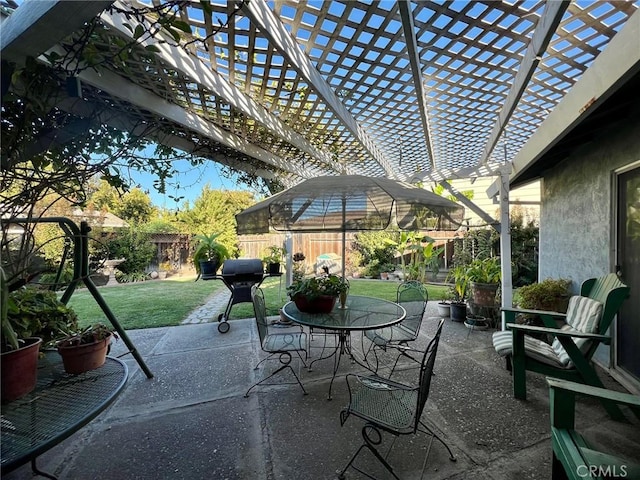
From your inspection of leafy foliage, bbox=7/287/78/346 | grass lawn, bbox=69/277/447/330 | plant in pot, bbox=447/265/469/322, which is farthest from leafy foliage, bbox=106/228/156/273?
plant in pot, bbox=447/265/469/322

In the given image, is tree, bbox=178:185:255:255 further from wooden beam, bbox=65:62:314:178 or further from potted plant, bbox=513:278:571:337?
potted plant, bbox=513:278:571:337

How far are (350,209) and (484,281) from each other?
10.7 feet

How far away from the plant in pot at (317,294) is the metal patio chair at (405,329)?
0.68 meters

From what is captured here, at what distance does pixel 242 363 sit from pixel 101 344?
6.55 ft

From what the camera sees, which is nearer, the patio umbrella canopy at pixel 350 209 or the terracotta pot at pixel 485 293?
the patio umbrella canopy at pixel 350 209

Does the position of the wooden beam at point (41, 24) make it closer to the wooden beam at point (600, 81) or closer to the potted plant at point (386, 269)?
the wooden beam at point (600, 81)

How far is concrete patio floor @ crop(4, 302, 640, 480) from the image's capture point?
1.94 metres

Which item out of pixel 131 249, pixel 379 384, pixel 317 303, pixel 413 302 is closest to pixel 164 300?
pixel 131 249

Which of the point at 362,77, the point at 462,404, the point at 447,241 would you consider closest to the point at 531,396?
Answer: the point at 462,404

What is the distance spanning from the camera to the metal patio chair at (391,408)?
1747 mm

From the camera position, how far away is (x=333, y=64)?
274 centimetres

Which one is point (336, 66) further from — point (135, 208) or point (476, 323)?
point (135, 208)

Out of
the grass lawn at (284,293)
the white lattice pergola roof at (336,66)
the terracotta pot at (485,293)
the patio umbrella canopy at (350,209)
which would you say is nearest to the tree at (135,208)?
the grass lawn at (284,293)

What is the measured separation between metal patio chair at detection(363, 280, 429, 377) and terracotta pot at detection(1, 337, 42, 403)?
2.80 meters
